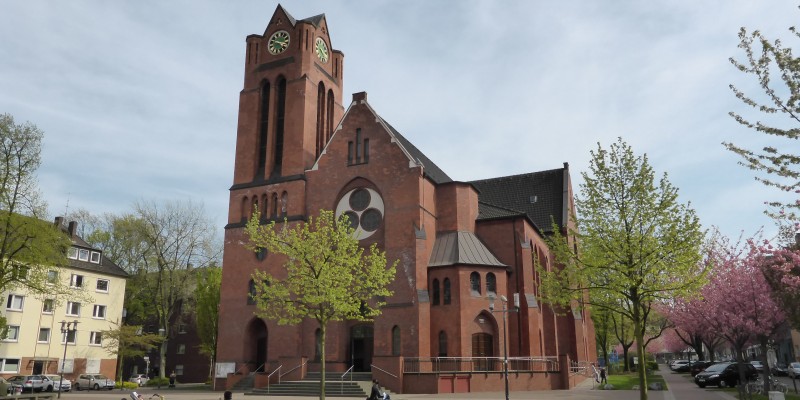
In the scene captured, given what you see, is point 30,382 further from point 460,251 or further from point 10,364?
point 460,251

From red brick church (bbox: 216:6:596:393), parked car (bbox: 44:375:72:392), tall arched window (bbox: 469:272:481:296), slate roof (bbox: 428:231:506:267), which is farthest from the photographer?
parked car (bbox: 44:375:72:392)

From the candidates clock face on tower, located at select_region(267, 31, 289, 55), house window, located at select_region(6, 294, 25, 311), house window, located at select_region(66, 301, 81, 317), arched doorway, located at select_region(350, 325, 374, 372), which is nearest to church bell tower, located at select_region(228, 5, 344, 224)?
clock face on tower, located at select_region(267, 31, 289, 55)

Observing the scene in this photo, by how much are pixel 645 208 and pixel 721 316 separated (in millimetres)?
17280

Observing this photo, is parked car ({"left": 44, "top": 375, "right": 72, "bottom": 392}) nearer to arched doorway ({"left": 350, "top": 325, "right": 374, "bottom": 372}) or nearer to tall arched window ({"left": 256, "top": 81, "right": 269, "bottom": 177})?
tall arched window ({"left": 256, "top": 81, "right": 269, "bottom": 177})

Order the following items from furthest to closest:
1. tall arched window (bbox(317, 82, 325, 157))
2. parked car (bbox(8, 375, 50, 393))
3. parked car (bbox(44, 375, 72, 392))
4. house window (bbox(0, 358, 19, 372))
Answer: house window (bbox(0, 358, 19, 372)) < tall arched window (bbox(317, 82, 325, 157)) < parked car (bbox(44, 375, 72, 392)) < parked car (bbox(8, 375, 50, 393))

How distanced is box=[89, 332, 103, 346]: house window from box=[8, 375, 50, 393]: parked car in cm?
1104

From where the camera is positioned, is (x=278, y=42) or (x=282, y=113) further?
(x=278, y=42)

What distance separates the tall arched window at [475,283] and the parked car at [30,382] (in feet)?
103

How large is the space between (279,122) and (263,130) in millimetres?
1516

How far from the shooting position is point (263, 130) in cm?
4472

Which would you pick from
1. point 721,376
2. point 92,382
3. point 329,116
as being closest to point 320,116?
point 329,116

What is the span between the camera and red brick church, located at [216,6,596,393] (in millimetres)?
34906

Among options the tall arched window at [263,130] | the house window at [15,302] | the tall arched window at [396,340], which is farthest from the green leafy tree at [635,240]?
the house window at [15,302]

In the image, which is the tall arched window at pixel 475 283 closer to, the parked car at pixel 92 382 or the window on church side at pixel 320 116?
the window on church side at pixel 320 116
